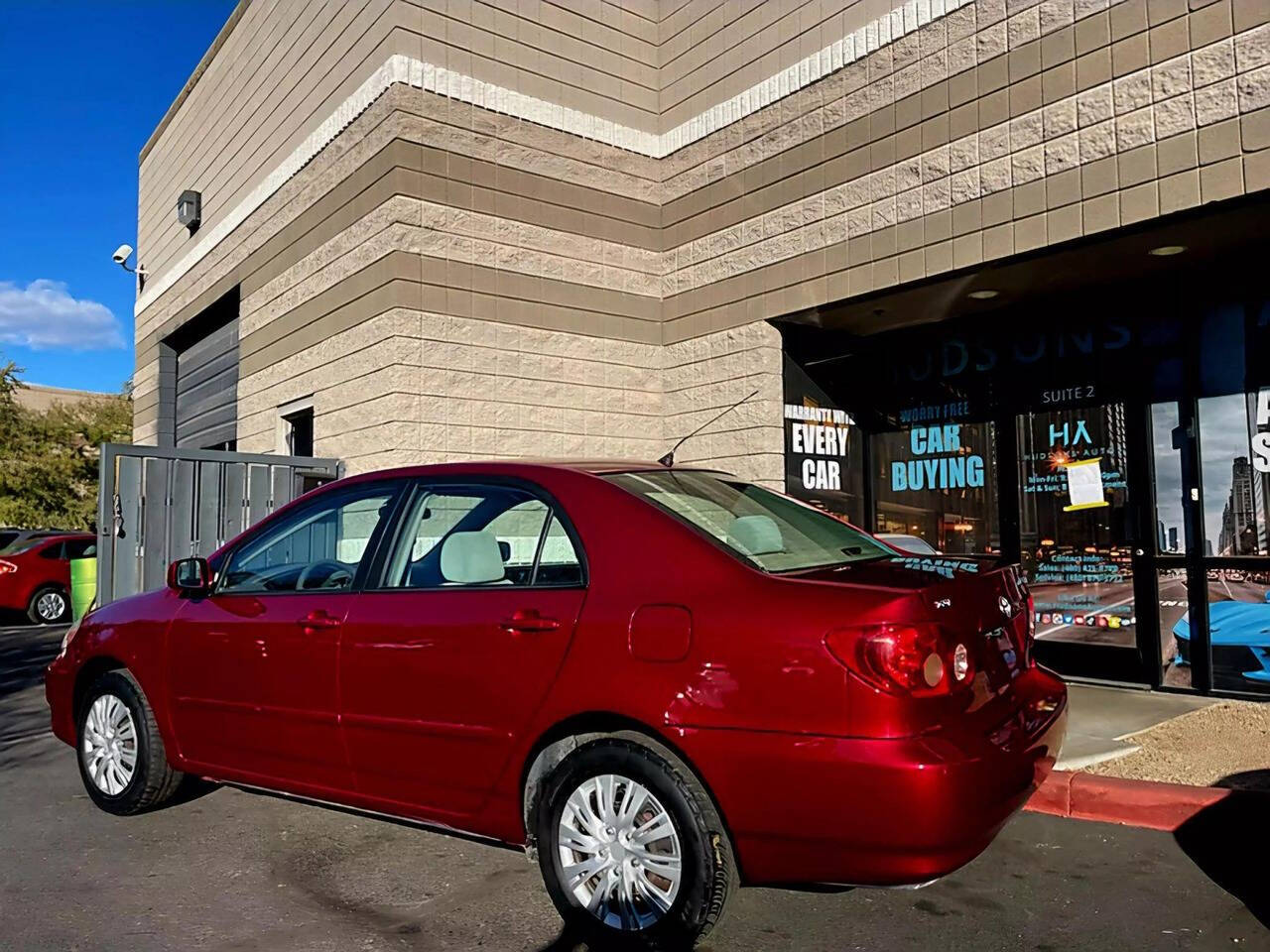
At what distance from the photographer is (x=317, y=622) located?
401 cm

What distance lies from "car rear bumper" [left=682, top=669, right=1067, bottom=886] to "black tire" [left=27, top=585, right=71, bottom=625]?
1423cm

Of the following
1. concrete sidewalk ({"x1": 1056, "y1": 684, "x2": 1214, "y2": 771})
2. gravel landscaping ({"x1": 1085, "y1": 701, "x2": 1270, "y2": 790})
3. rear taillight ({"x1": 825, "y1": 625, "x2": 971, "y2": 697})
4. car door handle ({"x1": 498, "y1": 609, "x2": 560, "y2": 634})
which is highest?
car door handle ({"x1": 498, "y1": 609, "x2": 560, "y2": 634})

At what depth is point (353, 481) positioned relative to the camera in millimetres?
4355

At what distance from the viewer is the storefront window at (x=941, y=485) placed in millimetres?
8797

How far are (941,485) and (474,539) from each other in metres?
6.34

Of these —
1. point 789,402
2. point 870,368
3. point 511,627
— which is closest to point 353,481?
point 511,627

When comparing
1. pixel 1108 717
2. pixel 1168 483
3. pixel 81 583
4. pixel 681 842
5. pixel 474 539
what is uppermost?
pixel 1168 483

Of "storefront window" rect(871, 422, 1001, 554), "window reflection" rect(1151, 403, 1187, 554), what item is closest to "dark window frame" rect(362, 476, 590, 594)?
"window reflection" rect(1151, 403, 1187, 554)

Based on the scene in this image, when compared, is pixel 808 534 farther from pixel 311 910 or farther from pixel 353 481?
pixel 311 910

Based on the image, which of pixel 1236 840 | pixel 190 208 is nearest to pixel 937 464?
pixel 1236 840

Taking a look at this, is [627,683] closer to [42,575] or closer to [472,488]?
[472,488]

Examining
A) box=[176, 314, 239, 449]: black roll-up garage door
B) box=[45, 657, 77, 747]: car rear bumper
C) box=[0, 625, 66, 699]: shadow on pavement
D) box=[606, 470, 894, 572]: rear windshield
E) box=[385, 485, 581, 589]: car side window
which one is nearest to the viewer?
box=[606, 470, 894, 572]: rear windshield

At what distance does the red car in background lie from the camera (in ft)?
45.8

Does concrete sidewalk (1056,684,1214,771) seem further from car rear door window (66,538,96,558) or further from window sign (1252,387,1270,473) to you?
car rear door window (66,538,96,558)
